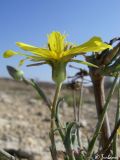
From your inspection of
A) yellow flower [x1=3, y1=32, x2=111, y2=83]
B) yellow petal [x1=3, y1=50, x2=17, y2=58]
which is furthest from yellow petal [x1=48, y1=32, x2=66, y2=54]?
yellow petal [x1=3, y1=50, x2=17, y2=58]

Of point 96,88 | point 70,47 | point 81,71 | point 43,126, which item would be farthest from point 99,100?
point 43,126

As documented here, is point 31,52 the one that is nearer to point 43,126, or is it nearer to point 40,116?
point 43,126

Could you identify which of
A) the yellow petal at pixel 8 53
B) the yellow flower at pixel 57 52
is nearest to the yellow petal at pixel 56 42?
the yellow flower at pixel 57 52

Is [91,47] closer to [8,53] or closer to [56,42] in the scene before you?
[56,42]

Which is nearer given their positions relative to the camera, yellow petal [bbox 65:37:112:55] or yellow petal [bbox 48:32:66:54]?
yellow petal [bbox 65:37:112:55]

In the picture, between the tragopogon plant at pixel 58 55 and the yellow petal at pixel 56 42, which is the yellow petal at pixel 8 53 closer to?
the tragopogon plant at pixel 58 55

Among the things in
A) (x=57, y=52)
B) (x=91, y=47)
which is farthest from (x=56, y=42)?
(x=91, y=47)

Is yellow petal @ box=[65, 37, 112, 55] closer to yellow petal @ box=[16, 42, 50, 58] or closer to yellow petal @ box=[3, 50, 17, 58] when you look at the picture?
yellow petal @ box=[16, 42, 50, 58]

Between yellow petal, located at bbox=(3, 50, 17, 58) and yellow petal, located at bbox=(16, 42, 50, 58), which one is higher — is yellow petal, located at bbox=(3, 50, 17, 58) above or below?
below
